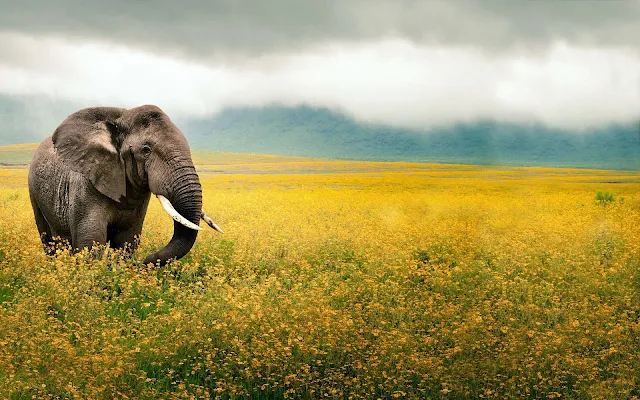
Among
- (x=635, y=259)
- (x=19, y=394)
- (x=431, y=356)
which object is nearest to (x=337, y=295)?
(x=431, y=356)

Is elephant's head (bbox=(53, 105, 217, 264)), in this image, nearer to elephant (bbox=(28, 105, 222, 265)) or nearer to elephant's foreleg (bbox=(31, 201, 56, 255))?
elephant (bbox=(28, 105, 222, 265))

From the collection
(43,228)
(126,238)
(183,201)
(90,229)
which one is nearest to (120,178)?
(90,229)

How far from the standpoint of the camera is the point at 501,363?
806 centimetres

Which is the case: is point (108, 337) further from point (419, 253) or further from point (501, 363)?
point (419, 253)

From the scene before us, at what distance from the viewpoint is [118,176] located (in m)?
12.5

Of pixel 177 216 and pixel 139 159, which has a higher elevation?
pixel 139 159

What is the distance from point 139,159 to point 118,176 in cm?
61

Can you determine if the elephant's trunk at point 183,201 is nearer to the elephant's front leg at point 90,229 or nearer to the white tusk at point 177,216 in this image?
→ the white tusk at point 177,216

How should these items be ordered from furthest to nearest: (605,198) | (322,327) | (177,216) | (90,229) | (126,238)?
(605,198), (126,238), (90,229), (177,216), (322,327)

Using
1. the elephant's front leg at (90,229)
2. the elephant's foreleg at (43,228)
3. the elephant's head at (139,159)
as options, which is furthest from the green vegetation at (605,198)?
the elephant's front leg at (90,229)

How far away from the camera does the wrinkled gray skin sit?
11859 mm

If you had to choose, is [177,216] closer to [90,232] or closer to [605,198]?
[90,232]

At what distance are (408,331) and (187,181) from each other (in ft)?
16.1

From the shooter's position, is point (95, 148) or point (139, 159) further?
point (95, 148)
